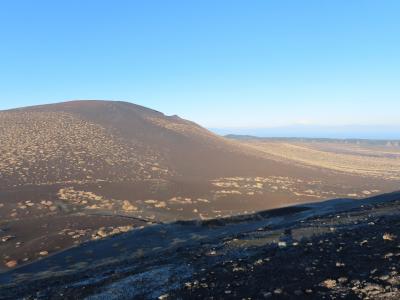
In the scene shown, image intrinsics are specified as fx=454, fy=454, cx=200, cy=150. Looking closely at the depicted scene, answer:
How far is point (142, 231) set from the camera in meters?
21.5

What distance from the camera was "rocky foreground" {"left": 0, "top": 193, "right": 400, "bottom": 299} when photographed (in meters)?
8.94

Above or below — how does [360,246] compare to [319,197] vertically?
above

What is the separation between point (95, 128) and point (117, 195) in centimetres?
2327

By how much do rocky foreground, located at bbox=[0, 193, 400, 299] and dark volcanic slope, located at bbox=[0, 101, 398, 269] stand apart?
4.36 m

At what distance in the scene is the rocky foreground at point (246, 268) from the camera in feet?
29.3

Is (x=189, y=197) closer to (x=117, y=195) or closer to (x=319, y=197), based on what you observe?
(x=117, y=195)

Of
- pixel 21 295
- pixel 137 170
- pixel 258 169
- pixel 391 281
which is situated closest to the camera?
pixel 391 281

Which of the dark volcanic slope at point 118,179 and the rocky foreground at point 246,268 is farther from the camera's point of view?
the dark volcanic slope at point 118,179

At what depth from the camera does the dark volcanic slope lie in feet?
82.3

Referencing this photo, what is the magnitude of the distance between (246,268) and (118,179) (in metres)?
27.2

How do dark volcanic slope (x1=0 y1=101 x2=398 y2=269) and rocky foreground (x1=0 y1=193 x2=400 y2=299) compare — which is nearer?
rocky foreground (x1=0 y1=193 x2=400 y2=299)

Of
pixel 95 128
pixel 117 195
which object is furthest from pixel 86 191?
pixel 95 128

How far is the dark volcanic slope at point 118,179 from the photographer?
25078mm

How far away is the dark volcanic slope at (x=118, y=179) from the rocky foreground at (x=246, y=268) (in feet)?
14.3
